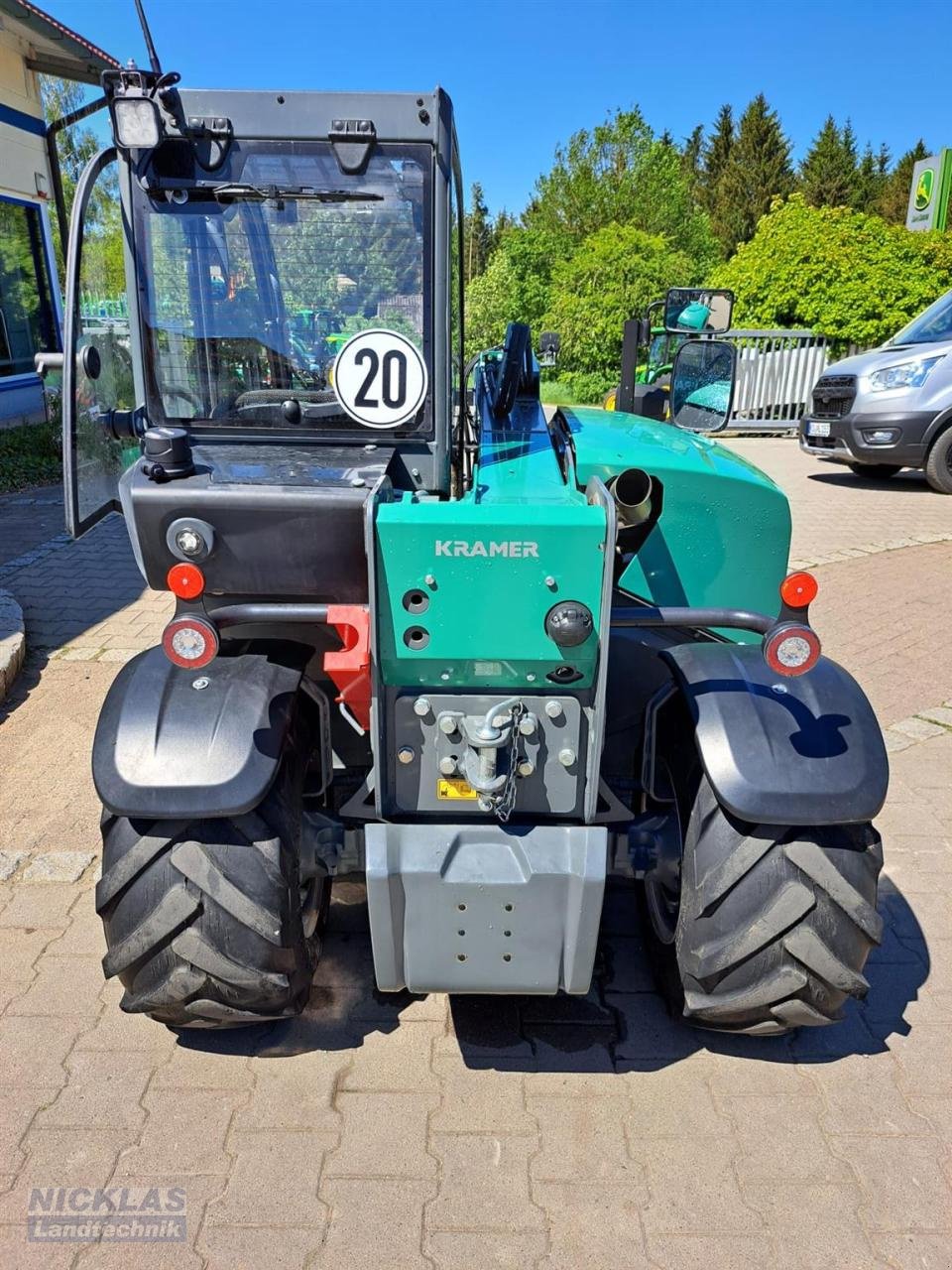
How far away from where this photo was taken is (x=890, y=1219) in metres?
2.26

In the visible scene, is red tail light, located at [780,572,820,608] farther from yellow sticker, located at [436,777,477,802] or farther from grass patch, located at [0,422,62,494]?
grass patch, located at [0,422,62,494]

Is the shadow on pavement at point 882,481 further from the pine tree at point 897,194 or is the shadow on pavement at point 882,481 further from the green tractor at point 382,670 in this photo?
the pine tree at point 897,194

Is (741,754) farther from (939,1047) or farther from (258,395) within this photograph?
(258,395)

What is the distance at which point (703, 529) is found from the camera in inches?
134

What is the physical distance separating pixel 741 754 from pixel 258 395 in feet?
5.86

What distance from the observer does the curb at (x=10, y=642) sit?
206 inches

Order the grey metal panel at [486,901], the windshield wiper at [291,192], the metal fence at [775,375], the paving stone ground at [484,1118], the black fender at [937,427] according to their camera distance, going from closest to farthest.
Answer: the paving stone ground at [484,1118] → the grey metal panel at [486,901] → the windshield wiper at [291,192] → the black fender at [937,427] → the metal fence at [775,375]

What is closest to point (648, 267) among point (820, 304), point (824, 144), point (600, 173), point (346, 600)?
point (820, 304)

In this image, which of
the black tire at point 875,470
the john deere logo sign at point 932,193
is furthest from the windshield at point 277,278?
the john deere logo sign at point 932,193

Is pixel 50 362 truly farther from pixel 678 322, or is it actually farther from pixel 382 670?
pixel 678 322

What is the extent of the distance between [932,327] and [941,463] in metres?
1.72

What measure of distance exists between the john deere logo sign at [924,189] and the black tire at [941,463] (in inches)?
503

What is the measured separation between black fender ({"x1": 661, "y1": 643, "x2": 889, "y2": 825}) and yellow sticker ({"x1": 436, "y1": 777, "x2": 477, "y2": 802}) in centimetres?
60

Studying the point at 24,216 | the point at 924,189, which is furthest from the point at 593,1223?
the point at 924,189
